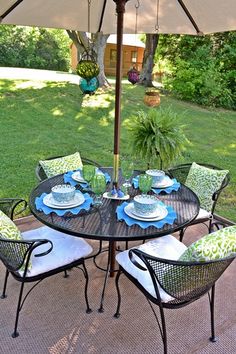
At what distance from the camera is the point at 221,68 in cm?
959

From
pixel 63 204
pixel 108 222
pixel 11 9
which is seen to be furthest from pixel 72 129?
pixel 108 222

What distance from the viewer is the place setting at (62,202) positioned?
219 centimetres

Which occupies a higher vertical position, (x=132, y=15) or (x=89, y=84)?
(x=132, y=15)

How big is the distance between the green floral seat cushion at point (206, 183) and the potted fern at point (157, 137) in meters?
0.57

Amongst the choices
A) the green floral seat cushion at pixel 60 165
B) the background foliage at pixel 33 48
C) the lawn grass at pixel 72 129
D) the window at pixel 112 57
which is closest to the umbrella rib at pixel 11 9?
the green floral seat cushion at pixel 60 165

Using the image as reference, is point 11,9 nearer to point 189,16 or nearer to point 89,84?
point 89,84

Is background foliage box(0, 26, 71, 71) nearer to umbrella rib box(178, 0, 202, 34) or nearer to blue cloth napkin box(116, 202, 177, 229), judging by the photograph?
umbrella rib box(178, 0, 202, 34)

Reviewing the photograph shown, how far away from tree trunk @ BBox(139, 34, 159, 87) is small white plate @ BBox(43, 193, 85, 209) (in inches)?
351

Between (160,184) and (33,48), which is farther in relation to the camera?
(33,48)

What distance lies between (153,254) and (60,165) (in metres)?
1.39

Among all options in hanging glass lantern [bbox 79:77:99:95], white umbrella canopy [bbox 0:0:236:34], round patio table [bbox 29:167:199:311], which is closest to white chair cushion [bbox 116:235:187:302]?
round patio table [bbox 29:167:199:311]

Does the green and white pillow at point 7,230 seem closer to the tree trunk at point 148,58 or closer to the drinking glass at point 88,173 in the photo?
the drinking glass at point 88,173

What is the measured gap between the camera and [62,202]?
2.23 m

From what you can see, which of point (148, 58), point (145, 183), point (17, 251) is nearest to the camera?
point (17, 251)
